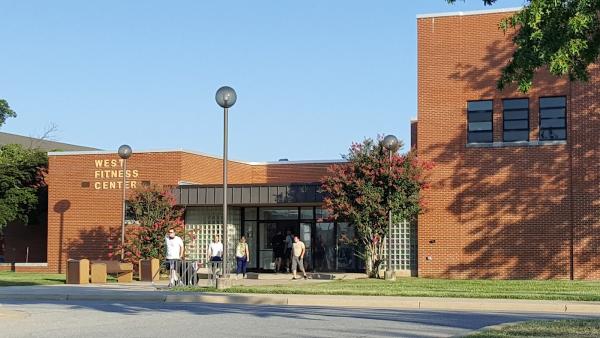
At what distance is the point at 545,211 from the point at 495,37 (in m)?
6.33

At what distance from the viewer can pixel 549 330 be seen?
12.6 metres

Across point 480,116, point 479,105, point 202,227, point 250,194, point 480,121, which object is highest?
point 479,105

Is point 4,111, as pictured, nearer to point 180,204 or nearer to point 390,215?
point 180,204

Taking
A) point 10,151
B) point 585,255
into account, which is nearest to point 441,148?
point 585,255

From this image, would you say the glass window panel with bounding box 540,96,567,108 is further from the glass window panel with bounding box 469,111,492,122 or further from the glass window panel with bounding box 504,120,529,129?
the glass window panel with bounding box 469,111,492,122

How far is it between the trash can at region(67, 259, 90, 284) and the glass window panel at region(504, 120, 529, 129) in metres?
15.3

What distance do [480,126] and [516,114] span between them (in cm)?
131

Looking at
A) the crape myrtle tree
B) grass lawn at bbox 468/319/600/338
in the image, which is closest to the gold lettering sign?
the crape myrtle tree

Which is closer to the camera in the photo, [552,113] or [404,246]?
[552,113]

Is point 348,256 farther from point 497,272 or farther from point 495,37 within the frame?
point 495,37

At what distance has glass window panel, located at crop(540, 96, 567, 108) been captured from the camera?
96.9ft

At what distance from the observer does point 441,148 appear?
30.9m

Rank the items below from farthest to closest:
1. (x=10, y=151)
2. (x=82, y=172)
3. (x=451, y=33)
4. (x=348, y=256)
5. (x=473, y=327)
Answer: (x=10, y=151), (x=82, y=172), (x=348, y=256), (x=451, y=33), (x=473, y=327)

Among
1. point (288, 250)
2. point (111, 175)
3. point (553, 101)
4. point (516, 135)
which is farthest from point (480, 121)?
point (111, 175)
